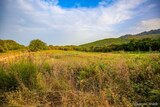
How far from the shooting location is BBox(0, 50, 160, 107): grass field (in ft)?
15.0

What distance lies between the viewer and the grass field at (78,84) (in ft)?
15.0

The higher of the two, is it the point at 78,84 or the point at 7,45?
the point at 7,45

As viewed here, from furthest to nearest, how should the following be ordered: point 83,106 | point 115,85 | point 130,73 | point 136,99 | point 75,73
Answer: point 75,73 < point 130,73 < point 115,85 < point 136,99 < point 83,106

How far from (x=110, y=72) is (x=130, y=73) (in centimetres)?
54

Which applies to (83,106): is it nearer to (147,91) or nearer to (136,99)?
(136,99)

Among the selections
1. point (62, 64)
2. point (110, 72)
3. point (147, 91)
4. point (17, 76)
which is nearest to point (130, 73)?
point (110, 72)

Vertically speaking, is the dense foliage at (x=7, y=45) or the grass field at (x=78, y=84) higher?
the dense foliage at (x=7, y=45)

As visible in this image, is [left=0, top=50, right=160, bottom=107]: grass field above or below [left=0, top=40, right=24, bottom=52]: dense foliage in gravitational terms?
below

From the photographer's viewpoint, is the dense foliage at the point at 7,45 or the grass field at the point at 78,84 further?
the dense foliage at the point at 7,45

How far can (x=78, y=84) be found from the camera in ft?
19.4

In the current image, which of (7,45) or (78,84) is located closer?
(78,84)

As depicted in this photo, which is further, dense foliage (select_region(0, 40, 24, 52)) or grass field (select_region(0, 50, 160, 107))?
A: dense foliage (select_region(0, 40, 24, 52))

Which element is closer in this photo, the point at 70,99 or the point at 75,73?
the point at 70,99

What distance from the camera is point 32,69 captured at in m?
6.08
